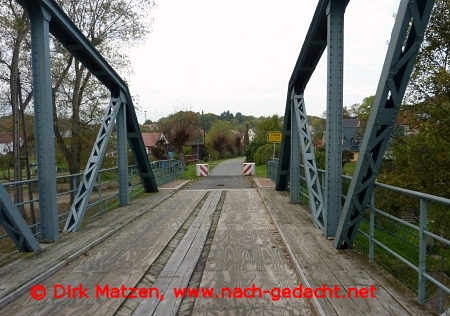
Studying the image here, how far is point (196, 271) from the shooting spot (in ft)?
15.0

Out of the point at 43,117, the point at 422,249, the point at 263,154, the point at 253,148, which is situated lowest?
the point at 263,154

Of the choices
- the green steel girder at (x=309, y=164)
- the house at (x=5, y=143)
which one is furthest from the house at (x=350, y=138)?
the green steel girder at (x=309, y=164)

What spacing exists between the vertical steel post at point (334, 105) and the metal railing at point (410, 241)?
13.1 inches

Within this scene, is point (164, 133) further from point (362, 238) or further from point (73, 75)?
point (362, 238)

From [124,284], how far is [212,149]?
195 ft

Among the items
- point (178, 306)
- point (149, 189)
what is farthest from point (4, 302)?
point (149, 189)

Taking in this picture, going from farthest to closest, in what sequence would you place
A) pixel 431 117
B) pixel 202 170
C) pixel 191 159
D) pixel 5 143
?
pixel 191 159 → pixel 202 170 → pixel 5 143 → pixel 431 117

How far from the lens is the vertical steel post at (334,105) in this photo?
544 centimetres

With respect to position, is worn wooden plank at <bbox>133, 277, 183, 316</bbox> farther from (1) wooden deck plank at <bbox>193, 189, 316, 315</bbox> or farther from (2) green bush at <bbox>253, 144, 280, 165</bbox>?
(2) green bush at <bbox>253, 144, 280, 165</bbox>

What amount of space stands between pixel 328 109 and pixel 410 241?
398 cm

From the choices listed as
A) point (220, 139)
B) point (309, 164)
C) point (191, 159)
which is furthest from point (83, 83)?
point (220, 139)

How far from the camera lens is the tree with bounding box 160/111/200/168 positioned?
34.3m

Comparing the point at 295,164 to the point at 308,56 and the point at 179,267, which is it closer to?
the point at 308,56

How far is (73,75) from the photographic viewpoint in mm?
21500
